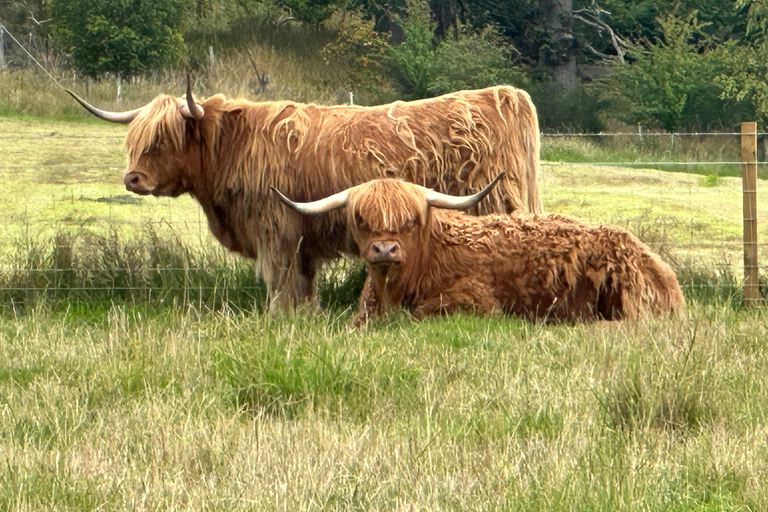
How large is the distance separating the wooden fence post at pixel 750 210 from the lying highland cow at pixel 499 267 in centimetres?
Answer: 94

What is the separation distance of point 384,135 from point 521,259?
46.9 inches

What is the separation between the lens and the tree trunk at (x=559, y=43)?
100 feet

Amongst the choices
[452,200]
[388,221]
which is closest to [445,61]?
[452,200]

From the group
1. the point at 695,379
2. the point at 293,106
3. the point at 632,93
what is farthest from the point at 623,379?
the point at 632,93

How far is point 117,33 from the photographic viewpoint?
990 inches

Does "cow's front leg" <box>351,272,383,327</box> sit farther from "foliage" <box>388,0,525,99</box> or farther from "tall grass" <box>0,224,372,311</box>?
"foliage" <box>388,0,525,99</box>

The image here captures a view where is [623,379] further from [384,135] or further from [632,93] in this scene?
[632,93]

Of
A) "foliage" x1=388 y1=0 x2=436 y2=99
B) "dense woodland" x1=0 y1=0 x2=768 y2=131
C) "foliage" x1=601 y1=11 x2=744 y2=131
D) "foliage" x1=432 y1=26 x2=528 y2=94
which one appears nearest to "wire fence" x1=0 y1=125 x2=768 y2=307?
"foliage" x1=601 y1=11 x2=744 y2=131

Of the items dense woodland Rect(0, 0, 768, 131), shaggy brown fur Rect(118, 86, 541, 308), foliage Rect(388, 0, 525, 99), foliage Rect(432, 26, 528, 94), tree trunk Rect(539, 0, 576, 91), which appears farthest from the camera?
tree trunk Rect(539, 0, 576, 91)

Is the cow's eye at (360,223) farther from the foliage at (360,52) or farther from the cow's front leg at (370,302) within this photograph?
the foliage at (360,52)

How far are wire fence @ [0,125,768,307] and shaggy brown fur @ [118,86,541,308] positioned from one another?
0.39 m

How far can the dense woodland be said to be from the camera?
1002 inches

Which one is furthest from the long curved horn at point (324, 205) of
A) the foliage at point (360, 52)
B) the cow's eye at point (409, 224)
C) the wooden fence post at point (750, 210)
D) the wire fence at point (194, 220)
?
the foliage at point (360, 52)

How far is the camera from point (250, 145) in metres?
7.74
